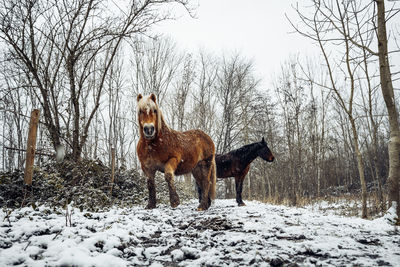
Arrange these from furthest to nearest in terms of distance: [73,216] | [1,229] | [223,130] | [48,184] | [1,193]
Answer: [223,130]
[48,184]
[1,193]
[73,216]
[1,229]

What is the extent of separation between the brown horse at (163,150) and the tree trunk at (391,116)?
11.0 feet

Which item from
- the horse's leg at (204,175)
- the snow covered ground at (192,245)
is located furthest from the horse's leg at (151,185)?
the snow covered ground at (192,245)

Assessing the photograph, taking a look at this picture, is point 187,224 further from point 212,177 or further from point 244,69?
point 244,69

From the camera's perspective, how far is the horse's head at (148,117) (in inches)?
159

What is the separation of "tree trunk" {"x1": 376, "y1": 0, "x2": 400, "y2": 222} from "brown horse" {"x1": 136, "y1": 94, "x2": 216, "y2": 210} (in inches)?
132

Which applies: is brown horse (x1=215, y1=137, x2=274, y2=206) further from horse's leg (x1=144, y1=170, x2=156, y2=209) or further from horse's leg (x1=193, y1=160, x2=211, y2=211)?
horse's leg (x1=144, y1=170, x2=156, y2=209)

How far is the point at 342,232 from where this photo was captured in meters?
2.63

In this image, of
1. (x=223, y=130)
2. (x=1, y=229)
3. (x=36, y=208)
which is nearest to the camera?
(x=1, y=229)

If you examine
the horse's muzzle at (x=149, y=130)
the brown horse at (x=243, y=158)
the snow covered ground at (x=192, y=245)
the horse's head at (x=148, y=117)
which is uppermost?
the horse's head at (x=148, y=117)

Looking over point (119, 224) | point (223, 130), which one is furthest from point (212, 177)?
point (223, 130)

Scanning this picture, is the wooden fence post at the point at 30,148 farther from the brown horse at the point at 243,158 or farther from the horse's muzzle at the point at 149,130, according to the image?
the brown horse at the point at 243,158

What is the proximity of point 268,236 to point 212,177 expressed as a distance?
344 cm

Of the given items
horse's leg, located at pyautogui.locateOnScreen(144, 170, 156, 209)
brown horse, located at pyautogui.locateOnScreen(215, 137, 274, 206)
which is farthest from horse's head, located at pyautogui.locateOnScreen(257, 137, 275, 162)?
horse's leg, located at pyautogui.locateOnScreen(144, 170, 156, 209)

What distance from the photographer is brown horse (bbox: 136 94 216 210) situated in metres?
4.21
